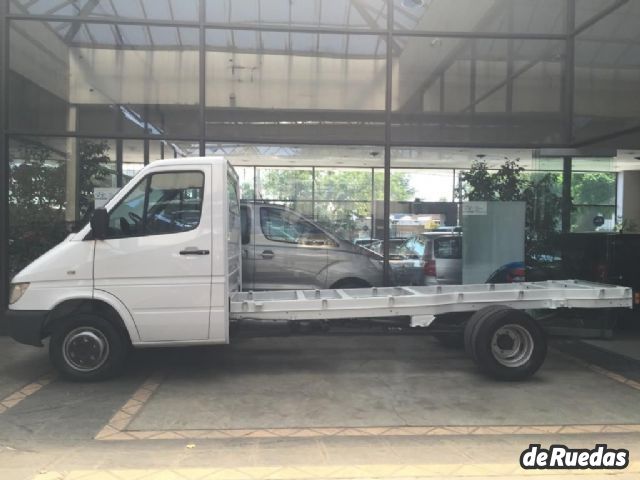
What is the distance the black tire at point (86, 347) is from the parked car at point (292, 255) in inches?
94.8

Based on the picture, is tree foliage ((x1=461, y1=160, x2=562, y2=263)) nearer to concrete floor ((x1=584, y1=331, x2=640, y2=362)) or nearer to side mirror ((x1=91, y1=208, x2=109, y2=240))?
concrete floor ((x1=584, y1=331, x2=640, y2=362))

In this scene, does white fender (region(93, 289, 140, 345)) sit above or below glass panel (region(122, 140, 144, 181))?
below

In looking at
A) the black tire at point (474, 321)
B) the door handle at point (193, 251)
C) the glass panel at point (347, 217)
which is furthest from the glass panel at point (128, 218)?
the black tire at point (474, 321)

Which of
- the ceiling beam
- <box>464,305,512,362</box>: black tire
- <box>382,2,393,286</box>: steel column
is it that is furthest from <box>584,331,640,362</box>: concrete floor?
the ceiling beam

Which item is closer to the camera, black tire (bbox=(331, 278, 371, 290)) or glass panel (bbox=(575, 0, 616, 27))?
black tire (bbox=(331, 278, 371, 290))

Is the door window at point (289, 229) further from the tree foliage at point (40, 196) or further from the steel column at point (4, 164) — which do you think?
the steel column at point (4, 164)

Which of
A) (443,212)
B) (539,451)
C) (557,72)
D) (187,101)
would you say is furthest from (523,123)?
(539,451)

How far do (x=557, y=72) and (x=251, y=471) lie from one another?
811 cm

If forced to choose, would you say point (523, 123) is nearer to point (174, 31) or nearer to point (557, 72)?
point (557, 72)

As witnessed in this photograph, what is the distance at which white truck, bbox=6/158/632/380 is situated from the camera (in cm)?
585

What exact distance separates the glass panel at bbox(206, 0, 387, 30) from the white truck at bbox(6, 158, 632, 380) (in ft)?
13.0

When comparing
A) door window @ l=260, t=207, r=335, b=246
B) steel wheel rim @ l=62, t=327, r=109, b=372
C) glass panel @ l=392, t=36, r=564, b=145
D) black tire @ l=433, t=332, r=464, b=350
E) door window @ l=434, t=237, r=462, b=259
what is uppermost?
glass panel @ l=392, t=36, r=564, b=145

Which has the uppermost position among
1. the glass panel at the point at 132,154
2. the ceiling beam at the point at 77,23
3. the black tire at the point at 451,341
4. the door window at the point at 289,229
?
the ceiling beam at the point at 77,23

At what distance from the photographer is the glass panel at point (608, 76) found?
318 inches
